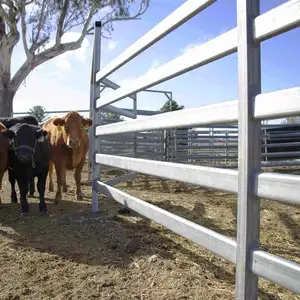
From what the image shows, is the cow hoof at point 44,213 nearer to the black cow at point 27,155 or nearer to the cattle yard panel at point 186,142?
Answer: the black cow at point 27,155

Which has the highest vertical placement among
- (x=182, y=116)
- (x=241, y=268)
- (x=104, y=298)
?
(x=182, y=116)

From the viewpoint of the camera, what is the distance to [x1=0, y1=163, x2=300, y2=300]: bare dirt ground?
2693 mm

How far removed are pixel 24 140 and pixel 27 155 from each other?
0.25 metres

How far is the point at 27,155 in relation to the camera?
513 centimetres

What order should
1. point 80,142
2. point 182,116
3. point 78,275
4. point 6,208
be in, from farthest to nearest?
point 80,142 → point 6,208 → point 78,275 → point 182,116

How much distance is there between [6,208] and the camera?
19.2ft

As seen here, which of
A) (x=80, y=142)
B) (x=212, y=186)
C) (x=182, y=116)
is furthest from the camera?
(x=80, y=142)

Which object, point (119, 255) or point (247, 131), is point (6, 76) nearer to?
point (119, 255)

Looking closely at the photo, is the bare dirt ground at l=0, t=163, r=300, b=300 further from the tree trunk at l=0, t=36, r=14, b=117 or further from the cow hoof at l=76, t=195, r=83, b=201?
the tree trunk at l=0, t=36, r=14, b=117

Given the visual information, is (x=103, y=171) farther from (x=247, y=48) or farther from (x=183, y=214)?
(x=247, y=48)

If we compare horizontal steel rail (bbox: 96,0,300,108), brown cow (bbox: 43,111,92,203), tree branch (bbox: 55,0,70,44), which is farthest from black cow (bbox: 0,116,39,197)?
tree branch (bbox: 55,0,70,44)

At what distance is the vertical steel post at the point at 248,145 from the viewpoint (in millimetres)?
1698

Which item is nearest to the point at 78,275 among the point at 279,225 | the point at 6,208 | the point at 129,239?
the point at 129,239

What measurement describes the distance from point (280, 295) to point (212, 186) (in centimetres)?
113
